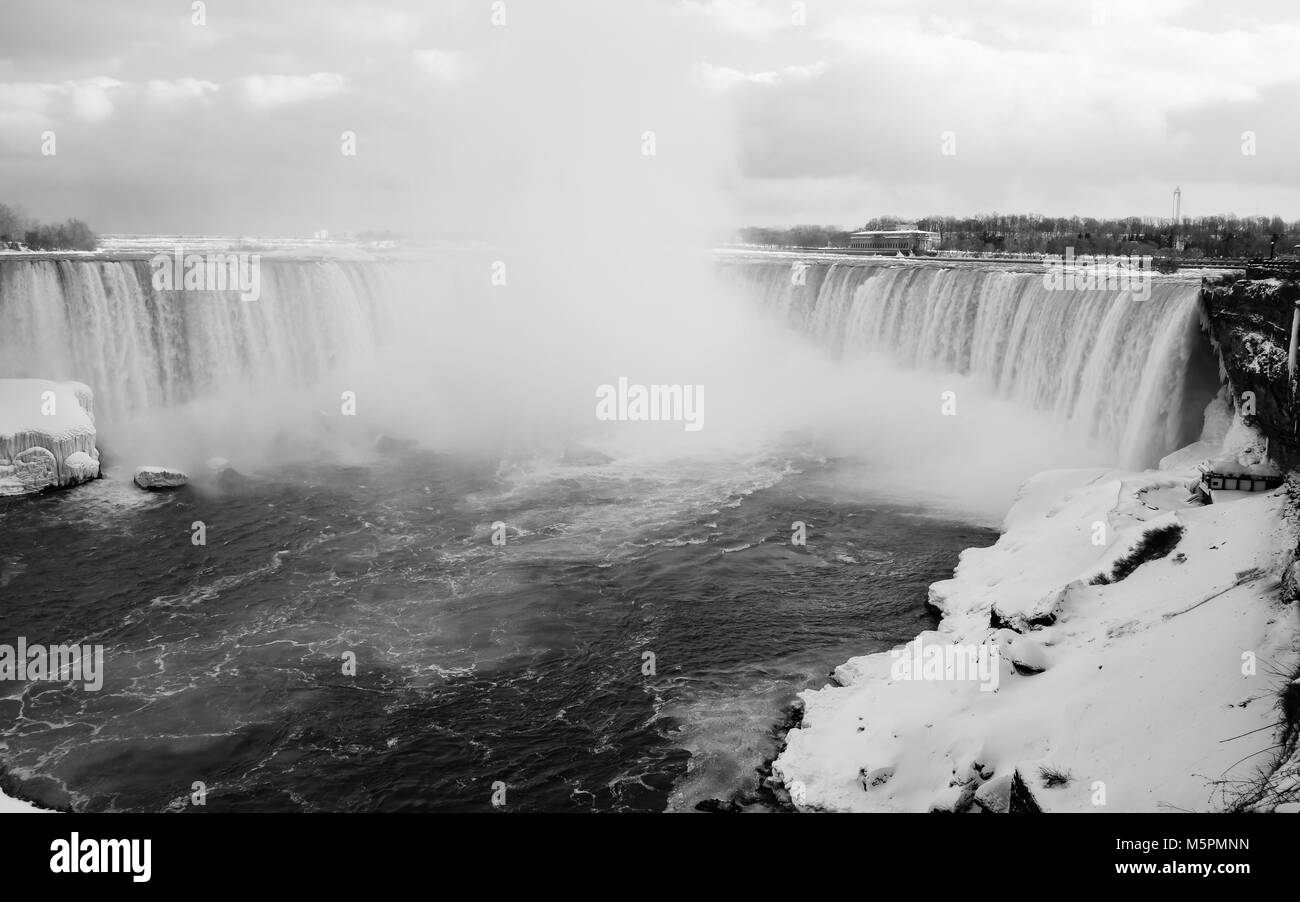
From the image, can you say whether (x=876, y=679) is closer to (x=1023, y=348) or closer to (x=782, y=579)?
(x=782, y=579)

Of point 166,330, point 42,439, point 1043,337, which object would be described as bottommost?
point 42,439

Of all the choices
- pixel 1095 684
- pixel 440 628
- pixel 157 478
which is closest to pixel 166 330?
pixel 157 478

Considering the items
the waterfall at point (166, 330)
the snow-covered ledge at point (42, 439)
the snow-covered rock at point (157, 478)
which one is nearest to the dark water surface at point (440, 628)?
the snow-covered rock at point (157, 478)

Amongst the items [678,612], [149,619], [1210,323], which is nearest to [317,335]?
[149,619]

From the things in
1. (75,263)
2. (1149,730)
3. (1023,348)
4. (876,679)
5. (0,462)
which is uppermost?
(75,263)

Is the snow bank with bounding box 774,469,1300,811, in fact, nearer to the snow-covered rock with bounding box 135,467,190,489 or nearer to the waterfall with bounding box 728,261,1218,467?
the waterfall with bounding box 728,261,1218,467

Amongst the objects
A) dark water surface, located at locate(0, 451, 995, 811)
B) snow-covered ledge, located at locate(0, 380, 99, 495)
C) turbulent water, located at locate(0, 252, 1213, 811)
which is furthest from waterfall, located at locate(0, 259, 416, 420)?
dark water surface, located at locate(0, 451, 995, 811)

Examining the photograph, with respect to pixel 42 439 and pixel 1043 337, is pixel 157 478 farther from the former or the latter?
pixel 1043 337

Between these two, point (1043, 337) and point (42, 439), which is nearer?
point (42, 439)
